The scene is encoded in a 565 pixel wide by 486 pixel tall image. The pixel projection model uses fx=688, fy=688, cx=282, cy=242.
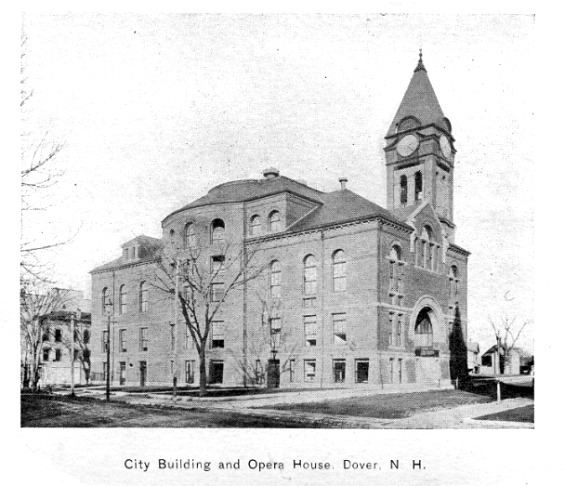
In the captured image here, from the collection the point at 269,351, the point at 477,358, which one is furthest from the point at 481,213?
the point at 269,351

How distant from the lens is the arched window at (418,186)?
61.4 feet

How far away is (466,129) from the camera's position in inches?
578

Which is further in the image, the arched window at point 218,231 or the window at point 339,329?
the arched window at point 218,231

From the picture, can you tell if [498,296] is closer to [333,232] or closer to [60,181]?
[333,232]

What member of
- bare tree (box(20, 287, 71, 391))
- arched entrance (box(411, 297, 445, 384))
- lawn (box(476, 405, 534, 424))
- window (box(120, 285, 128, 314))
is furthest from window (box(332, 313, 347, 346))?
bare tree (box(20, 287, 71, 391))

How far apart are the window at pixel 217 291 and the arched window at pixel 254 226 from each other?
168 centimetres

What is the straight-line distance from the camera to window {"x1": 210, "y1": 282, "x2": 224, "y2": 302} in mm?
18469

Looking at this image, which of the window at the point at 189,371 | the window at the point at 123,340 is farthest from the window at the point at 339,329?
the window at the point at 123,340

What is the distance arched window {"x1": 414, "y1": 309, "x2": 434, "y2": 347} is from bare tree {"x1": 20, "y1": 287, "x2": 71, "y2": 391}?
29.4ft

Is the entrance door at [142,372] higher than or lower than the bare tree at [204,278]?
lower

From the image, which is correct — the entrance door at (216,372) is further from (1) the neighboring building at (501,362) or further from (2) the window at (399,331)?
(1) the neighboring building at (501,362)
